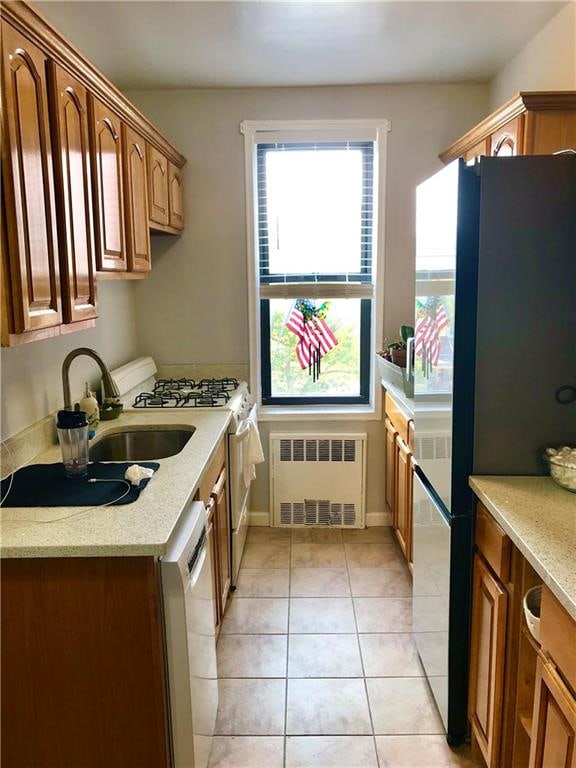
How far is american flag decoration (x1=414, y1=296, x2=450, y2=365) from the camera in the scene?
1.82 m

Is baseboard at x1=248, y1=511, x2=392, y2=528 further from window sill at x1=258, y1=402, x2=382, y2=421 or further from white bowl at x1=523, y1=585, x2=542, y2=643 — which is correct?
white bowl at x1=523, y1=585, x2=542, y2=643

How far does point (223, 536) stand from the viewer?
2516 millimetres

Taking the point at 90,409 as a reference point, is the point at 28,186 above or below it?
above

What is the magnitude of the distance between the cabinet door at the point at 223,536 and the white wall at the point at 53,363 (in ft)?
2.49

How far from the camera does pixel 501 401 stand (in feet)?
5.61

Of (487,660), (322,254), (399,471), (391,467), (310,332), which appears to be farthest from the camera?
(310,332)

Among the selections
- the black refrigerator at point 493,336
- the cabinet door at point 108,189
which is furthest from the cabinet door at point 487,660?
the cabinet door at point 108,189

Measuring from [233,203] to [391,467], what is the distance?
5.98 feet

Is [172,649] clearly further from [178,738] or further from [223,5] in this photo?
[223,5]

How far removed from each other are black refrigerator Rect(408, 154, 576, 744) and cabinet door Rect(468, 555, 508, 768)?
59mm

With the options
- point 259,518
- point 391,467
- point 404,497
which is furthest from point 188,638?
point 259,518

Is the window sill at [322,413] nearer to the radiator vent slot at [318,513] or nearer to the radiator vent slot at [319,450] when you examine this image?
the radiator vent slot at [319,450]

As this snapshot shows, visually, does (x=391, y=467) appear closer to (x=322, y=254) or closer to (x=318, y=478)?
(x=318, y=478)

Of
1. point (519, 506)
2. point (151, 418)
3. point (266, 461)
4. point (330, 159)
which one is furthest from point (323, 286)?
point (519, 506)
